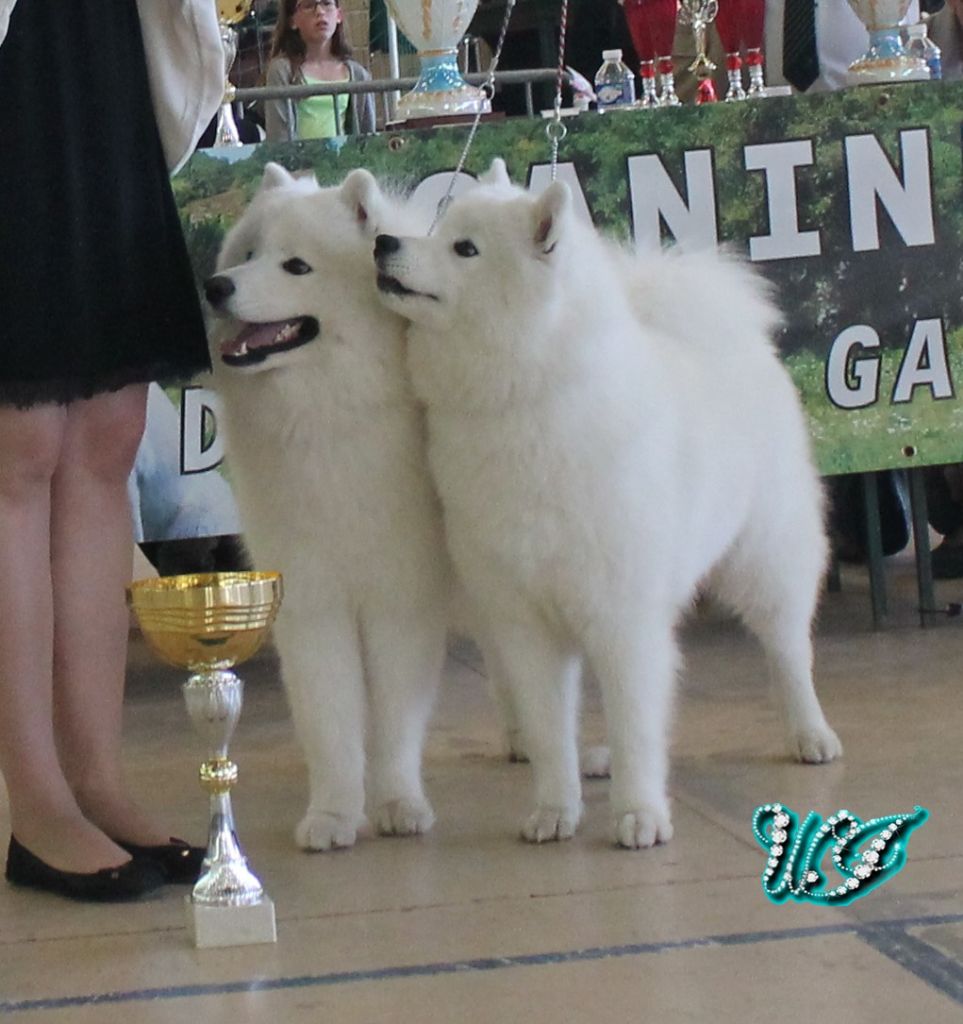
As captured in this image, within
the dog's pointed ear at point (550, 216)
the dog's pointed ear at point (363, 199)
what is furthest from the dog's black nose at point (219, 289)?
the dog's pointed ear at point (550, 216)

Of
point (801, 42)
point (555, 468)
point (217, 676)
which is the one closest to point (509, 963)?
point (217, 676)

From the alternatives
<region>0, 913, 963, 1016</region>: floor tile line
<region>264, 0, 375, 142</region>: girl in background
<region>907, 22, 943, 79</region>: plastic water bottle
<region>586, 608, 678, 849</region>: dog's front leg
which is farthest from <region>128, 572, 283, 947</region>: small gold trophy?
<region>264, 0, 375, 142</region>: girl in background

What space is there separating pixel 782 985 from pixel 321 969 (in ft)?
1.67

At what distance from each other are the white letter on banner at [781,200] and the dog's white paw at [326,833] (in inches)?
71.4

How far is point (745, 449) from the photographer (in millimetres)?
2625

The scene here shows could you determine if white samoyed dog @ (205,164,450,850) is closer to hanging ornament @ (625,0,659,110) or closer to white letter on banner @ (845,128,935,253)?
white letter on banner @ (845,128,935,253)

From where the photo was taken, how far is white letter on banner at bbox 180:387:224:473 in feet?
11.5

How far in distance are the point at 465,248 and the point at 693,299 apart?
0.59 metres

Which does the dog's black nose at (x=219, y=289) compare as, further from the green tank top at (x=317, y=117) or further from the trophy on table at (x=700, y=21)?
the green tank top at (x=317, y=117)

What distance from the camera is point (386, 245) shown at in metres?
2.21

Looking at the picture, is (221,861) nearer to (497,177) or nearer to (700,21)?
(497,177)

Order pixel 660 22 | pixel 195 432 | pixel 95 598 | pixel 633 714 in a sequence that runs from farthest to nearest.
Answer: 1. pixel 660 22
2. pixel 195 432
3. pixel 633 714
4. pixel 95 598

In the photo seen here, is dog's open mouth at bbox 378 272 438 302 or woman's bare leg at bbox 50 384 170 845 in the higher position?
dog's open mouth at bbox 378 272 438 302

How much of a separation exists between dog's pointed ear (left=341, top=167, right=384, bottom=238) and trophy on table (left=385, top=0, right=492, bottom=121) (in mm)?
1345
